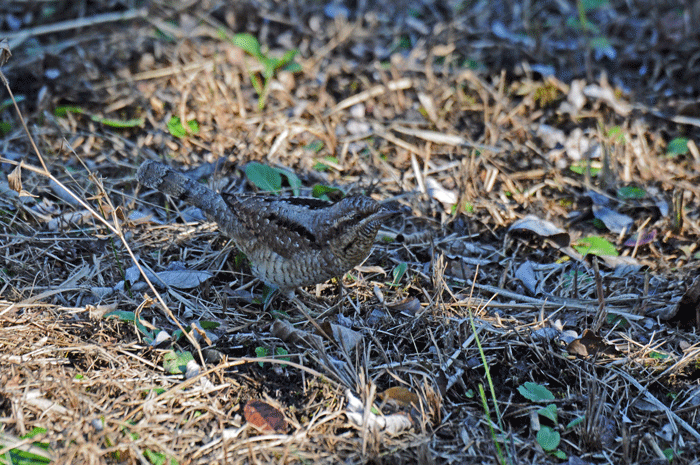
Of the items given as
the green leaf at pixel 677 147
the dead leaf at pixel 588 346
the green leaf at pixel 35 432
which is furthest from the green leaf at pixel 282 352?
the green leaf at pixel 677 147

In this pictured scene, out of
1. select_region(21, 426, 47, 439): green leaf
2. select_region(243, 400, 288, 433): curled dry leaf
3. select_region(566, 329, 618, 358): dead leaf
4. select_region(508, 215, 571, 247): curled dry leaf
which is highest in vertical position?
select_region(508, 215, 571, 247): curled dry leaf

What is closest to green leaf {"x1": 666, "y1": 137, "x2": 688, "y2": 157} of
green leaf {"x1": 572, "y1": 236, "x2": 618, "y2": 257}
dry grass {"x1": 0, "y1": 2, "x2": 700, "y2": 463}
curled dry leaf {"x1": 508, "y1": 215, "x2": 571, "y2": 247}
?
dry grass {"x1": 0, "y1": 2, "x2": 700, "y2": 463}

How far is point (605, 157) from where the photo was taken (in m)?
5.14

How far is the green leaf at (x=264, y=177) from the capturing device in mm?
4848

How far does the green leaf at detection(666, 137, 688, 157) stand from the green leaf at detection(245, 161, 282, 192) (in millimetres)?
3509

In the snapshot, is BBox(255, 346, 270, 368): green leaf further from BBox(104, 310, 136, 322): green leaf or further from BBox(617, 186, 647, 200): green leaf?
BBox(617, 186, 647, 200): green leaf

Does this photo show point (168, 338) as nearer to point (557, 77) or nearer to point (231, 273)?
point (231, 273)

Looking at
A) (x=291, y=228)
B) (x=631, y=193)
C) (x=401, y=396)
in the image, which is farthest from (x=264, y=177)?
(x=631, y=193)

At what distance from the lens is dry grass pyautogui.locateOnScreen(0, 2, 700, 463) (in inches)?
120

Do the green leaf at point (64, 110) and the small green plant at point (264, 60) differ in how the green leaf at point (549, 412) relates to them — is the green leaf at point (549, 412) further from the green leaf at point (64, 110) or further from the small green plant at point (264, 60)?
the green leaf at point (64, 110)

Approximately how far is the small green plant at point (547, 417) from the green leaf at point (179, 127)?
364 cm

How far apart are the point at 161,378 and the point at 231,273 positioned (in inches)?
47.9

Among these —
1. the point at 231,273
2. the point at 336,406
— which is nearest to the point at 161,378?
the point at 336,406

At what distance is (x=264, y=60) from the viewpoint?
637cm
